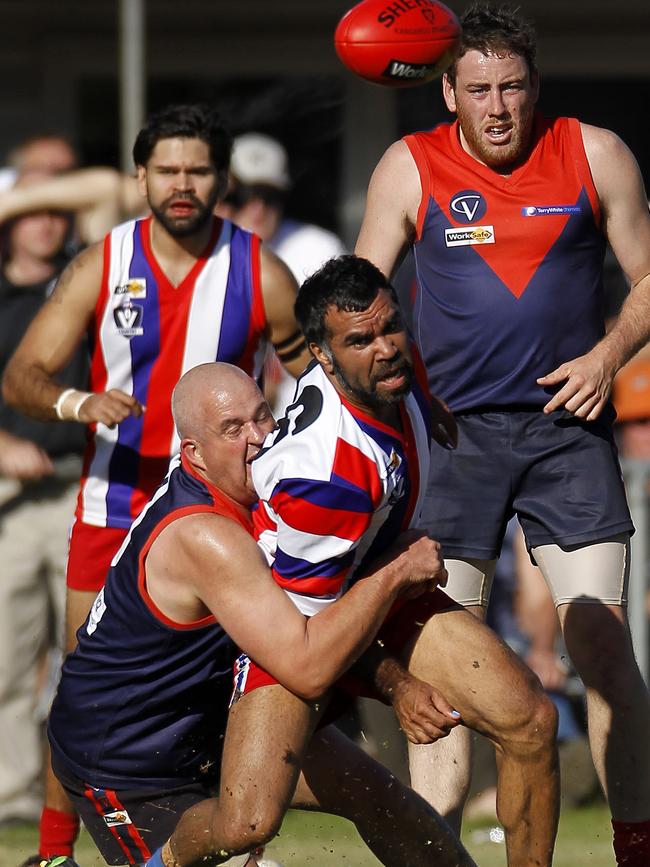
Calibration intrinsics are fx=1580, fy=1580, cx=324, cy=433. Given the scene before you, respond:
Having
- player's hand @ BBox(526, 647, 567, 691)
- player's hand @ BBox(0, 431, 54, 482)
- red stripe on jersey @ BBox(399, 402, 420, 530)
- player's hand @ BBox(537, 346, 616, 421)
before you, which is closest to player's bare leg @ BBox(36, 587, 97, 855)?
player's hand @ BBox(0, 431, 54, 482)

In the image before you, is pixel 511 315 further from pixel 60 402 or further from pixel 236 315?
pixel 60 402

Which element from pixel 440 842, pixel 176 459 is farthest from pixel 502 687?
pixel 176 459

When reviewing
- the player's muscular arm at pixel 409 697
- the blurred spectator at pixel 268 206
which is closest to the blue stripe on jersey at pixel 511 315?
the player's muscular arm at pixel 409 697

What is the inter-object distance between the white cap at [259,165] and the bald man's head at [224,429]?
11.1ft

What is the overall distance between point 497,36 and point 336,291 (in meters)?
1.10

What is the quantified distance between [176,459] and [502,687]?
126cm

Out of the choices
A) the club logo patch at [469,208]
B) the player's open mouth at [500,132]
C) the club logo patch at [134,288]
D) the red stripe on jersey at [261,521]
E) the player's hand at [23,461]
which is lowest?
the player's hand at [23,461]

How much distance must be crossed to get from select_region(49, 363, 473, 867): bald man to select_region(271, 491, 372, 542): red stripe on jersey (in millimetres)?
156

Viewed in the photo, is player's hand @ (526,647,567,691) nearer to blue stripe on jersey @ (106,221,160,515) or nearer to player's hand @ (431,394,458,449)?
blue stripe on jersey @ (106,221,160,515)

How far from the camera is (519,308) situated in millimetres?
4859

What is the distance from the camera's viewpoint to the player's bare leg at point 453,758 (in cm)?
491

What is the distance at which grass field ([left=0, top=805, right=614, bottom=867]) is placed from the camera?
6.29m

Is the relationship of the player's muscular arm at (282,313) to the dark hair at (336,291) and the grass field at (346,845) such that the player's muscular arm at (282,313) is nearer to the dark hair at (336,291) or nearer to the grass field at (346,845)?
the dark hair at (336,291)

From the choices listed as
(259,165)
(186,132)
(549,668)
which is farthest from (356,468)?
(259,165)
